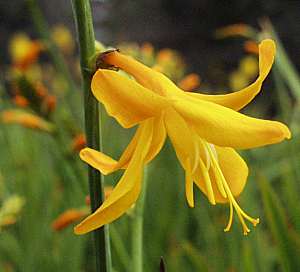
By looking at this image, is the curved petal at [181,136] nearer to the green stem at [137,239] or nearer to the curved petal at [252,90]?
the curved petal at [252,90]

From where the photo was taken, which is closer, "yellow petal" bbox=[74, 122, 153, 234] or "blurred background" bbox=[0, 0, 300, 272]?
"yellow petal" bbox=[74, 122, 153, 234]

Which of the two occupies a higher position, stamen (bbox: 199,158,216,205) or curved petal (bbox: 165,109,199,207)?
curved petal (bbox: 165,109,199,207)

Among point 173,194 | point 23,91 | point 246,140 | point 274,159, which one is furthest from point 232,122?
point 274,159

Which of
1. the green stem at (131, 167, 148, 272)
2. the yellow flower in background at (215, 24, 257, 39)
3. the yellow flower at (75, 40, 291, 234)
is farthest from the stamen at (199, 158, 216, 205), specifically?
the yellow flower in background at (215, 24, 257, 39)

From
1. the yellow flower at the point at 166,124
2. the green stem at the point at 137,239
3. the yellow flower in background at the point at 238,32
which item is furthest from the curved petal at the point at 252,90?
the yellow flower in background at the point at 238,32

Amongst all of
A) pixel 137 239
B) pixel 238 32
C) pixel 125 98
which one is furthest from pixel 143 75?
pixel 238 32

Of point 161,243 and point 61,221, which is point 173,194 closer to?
point 161,243

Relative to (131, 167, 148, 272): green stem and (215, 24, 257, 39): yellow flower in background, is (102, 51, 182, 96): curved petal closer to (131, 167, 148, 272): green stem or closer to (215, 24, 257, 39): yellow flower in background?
(131, 167, 148, 272): green stem
